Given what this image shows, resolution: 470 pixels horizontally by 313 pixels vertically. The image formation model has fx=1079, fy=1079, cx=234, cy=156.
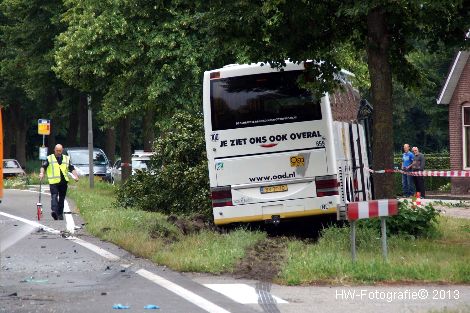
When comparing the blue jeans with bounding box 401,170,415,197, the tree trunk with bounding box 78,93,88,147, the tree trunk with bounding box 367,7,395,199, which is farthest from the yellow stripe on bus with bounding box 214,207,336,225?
the tree trunk with bounding box 78,93,88,147

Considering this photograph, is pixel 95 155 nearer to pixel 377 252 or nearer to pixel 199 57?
pixel 199 57

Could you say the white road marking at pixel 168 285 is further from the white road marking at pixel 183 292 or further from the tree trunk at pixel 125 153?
the tree trunk at pixel 125 153

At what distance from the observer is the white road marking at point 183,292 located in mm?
10312

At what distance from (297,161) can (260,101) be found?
126 cm

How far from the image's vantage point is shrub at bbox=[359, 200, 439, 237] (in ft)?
56.9

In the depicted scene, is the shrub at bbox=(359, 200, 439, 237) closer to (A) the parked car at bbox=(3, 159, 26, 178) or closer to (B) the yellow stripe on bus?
(B) the yellow stripe on bus

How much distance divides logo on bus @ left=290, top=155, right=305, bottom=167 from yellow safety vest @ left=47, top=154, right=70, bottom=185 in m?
6.69

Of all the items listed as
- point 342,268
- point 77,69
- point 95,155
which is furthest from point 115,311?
point 95,155

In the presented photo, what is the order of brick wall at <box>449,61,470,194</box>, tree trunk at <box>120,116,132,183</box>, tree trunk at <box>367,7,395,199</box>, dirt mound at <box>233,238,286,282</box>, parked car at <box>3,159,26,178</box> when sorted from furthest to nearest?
parked car at <box>3,159,26,178</box> → tree trunk at <box>120,116,132,183</box> → brick wall at <box>449,61,470,194</box> → tree trunk at <box>367,7,395,199</box> → dirt mound at <box>233,238,286,282</box>

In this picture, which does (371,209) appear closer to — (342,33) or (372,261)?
(372,261)

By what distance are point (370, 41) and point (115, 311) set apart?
27.7 feet

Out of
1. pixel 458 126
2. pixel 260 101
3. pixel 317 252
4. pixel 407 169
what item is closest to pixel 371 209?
pixel 317 252

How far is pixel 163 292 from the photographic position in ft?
37.6

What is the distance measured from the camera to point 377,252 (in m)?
14.8
